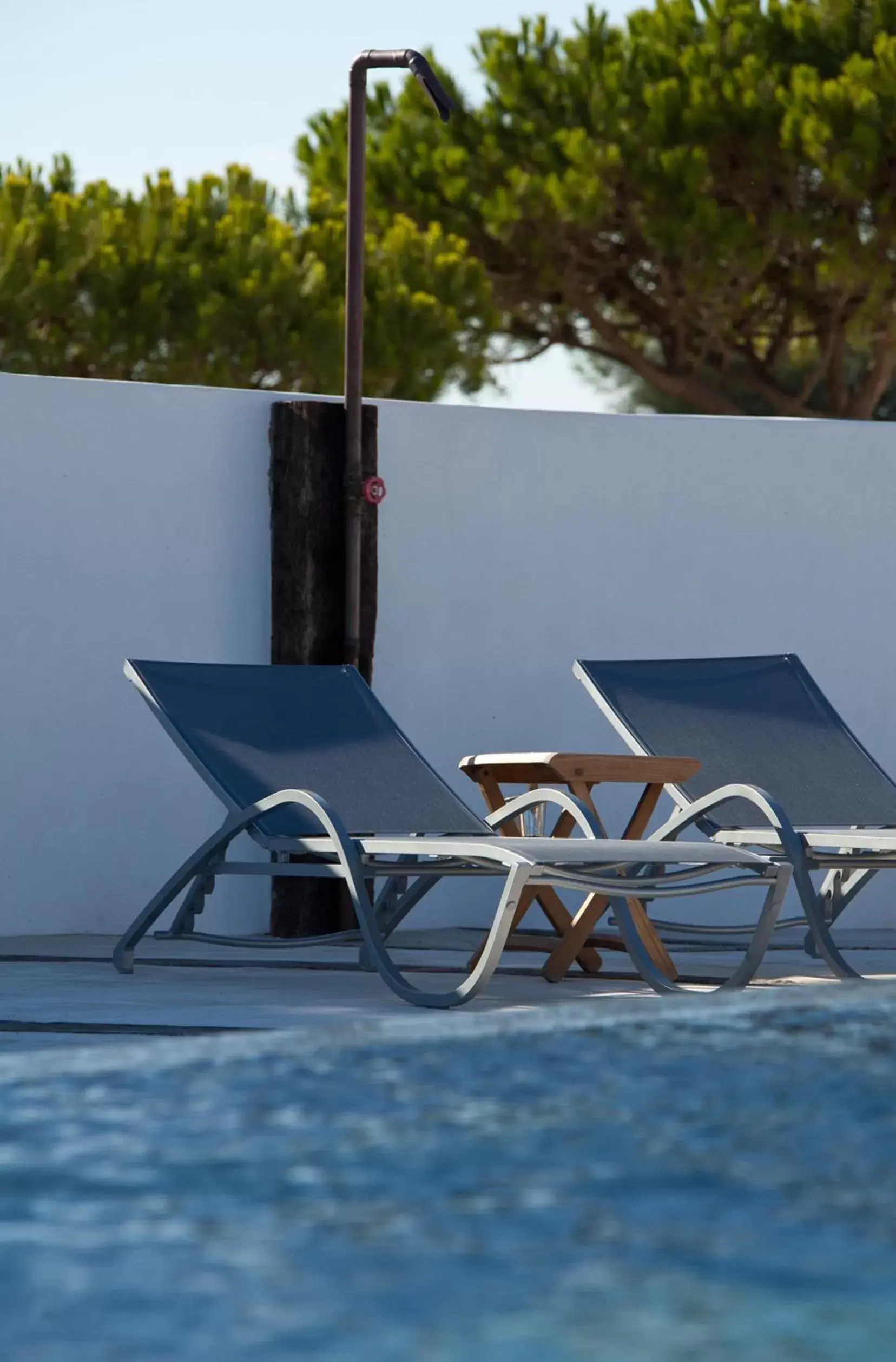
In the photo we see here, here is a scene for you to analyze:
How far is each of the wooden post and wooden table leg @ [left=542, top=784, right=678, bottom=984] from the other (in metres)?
1.37

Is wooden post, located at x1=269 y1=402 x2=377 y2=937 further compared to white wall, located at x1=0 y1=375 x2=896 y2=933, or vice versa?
wooden post, located at x1=269 y1=402 x2=377 y2=937

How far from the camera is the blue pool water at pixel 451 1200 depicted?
6.40ft

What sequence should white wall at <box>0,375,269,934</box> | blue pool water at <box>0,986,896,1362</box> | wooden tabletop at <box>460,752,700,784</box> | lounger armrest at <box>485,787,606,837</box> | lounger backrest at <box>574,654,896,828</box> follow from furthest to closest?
white wall at <box>0,375,269,934</box> < lounger backrest at <box>574,654,896,828</box> < wooden tabletop at <box>460,752,700,784</box> < lounger armrest at <box>485,787,606,837</box> < blue pool water at <box>0,986,896,1362</box>

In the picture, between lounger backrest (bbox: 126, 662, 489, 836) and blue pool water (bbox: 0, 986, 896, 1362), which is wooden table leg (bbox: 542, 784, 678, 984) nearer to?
lounger backrest (bbox: 126, 662, 489, 836)

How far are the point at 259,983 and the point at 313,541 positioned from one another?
1819mm

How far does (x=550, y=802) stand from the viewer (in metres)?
5.09

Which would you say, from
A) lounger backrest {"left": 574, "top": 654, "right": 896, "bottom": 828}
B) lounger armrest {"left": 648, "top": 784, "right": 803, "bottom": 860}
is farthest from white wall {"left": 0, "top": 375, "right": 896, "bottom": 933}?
lounger armrest {"left": 648, "top": 784, "right": 803, "bottom": 860}

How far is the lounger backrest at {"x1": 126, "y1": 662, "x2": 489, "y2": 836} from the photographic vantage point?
4.95 metres

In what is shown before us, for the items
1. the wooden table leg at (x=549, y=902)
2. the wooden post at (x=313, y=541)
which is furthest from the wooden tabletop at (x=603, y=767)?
the wooden post at (x=313, y=541)

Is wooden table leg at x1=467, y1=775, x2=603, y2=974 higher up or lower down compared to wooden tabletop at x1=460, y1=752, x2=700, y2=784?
lower down

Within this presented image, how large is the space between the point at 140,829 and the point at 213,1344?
14.6 ft

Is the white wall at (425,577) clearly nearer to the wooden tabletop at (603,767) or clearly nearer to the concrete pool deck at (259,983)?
the concrete pool deck at (259,983)

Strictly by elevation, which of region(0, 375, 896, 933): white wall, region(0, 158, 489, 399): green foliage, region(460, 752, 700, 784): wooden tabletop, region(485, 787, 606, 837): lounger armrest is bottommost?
region(485, 787, 606, 837): lounger armrest

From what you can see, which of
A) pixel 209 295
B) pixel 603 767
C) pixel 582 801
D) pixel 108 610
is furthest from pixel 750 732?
pixel 209 295
